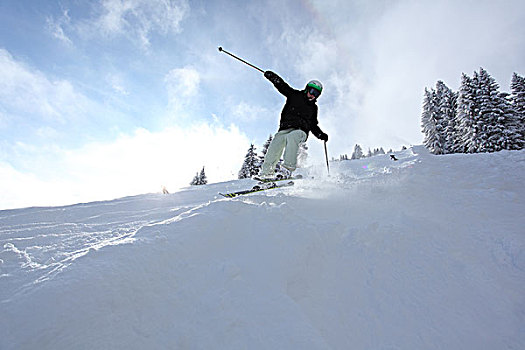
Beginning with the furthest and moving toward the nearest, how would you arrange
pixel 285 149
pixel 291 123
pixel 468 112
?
pixel 468 112 < pixel 291 123 < pixel 285 149

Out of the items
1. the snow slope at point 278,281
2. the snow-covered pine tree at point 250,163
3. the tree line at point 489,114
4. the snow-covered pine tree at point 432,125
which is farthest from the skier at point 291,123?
the snow-covered pine tree at point 432,125

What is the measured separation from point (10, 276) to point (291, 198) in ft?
10.2

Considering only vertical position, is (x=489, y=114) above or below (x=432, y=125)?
below

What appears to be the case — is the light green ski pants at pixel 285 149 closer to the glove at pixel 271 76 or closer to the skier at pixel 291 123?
the skier at pixel 291 123

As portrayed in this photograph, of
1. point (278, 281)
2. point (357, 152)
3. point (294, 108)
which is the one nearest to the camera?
point (278, 281)

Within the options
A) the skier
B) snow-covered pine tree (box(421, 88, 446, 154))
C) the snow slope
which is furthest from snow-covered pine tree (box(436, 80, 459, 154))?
the snow slope

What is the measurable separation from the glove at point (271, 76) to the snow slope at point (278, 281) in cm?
436

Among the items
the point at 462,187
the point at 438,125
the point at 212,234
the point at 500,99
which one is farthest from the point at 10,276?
the point at 438,125

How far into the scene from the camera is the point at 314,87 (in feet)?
20.6

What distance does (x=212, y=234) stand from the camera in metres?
2.53

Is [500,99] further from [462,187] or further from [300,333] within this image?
[300,333]

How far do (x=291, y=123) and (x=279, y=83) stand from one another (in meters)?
1.30

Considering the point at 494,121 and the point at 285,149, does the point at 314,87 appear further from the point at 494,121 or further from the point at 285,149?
the point at 494,121

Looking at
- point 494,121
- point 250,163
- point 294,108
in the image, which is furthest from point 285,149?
point 494,121
